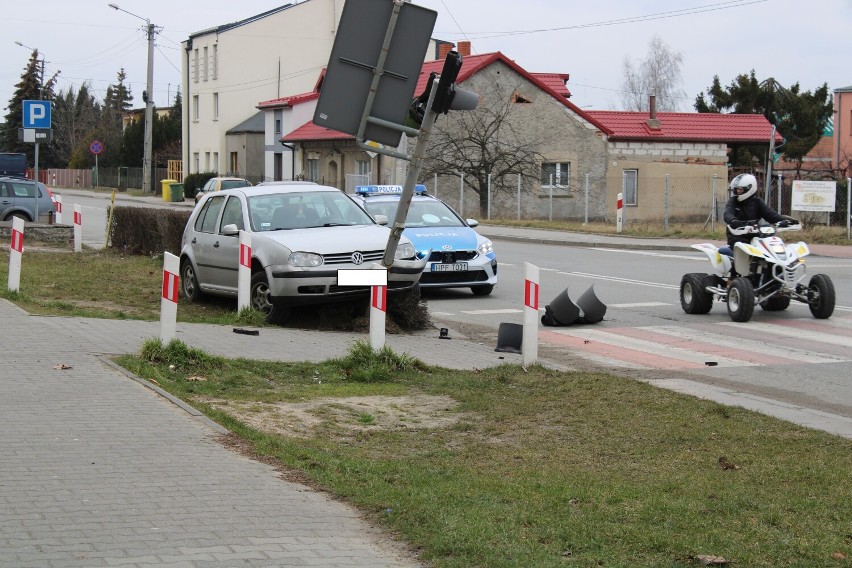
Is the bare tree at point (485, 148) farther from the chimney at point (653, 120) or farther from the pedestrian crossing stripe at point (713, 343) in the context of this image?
the pedestrian crossing stripe at point (713, 343)

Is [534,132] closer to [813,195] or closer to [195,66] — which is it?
[813,195]

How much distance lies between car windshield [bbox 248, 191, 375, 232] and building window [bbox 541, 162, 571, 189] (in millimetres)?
34274

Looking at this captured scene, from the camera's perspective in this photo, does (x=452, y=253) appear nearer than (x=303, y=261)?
No

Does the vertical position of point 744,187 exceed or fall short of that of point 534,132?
it falls short

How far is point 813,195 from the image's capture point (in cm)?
3244

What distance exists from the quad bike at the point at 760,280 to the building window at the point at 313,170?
42321 millimetres

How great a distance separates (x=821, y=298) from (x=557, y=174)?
113 feet

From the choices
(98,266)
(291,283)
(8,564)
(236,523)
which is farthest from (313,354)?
(98,266)

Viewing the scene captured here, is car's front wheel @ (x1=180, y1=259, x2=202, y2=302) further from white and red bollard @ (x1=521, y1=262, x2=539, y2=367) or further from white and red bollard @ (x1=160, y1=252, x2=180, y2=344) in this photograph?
white and red bollard @ (x1=521, y1=262, x2=539, y2=367)

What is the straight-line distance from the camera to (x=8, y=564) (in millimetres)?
4770

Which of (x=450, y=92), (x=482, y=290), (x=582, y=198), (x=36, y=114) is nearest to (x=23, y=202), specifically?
(x=36, y=114)

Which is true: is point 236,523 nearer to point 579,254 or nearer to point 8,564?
point 8,564

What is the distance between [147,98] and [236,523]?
5847 centimetres

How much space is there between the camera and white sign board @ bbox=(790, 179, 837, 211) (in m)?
32.1
